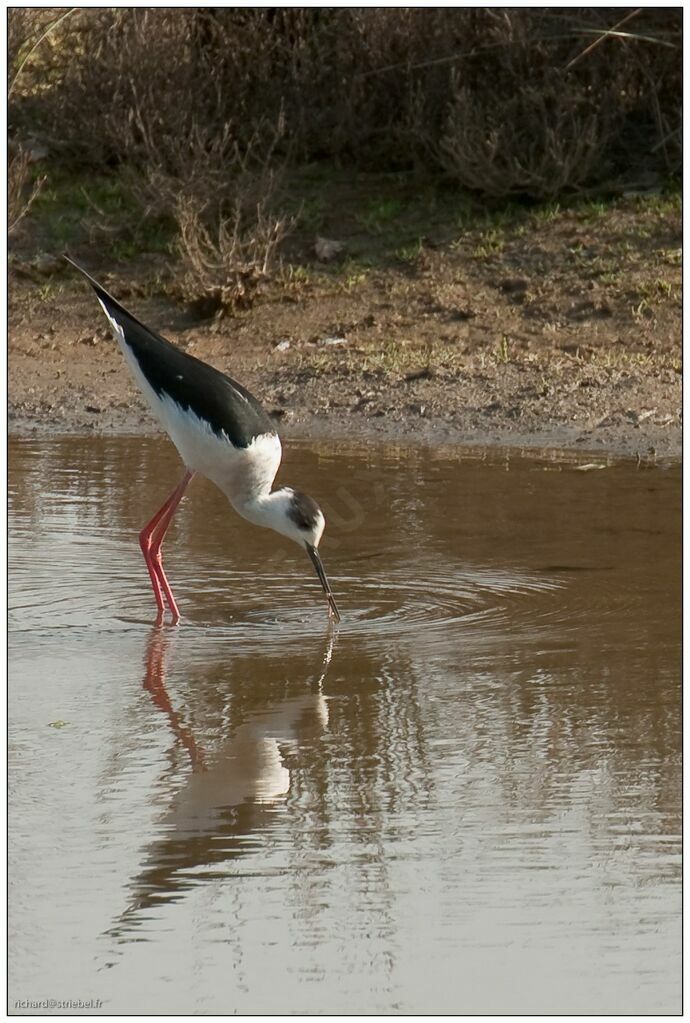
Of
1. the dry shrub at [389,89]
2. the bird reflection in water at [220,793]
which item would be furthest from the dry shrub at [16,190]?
the bird reflection in water at [220,793]

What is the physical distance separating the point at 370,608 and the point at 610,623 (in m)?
0.94

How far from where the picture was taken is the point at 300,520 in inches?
262

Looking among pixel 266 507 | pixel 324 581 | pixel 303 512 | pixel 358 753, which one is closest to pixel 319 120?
pixel 266 507

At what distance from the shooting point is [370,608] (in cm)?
638

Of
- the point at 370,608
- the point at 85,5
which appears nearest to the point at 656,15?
the point at 85,5

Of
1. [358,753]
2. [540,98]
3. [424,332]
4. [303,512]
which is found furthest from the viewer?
[540,98]

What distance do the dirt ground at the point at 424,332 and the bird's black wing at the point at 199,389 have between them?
7.42ft

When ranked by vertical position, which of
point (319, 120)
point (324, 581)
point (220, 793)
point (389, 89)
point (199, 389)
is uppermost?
point (389, 89)

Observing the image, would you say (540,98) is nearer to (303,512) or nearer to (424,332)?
(424,332)

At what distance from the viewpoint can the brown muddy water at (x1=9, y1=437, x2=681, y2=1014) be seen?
11.8 feet

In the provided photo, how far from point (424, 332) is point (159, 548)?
3.59 metres

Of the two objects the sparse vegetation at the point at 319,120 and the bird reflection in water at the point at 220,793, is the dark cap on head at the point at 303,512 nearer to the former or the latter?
the bird reflection in water at the point at 220,793

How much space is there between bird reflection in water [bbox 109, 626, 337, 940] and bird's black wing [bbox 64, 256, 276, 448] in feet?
4.18

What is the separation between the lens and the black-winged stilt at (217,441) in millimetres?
6703
